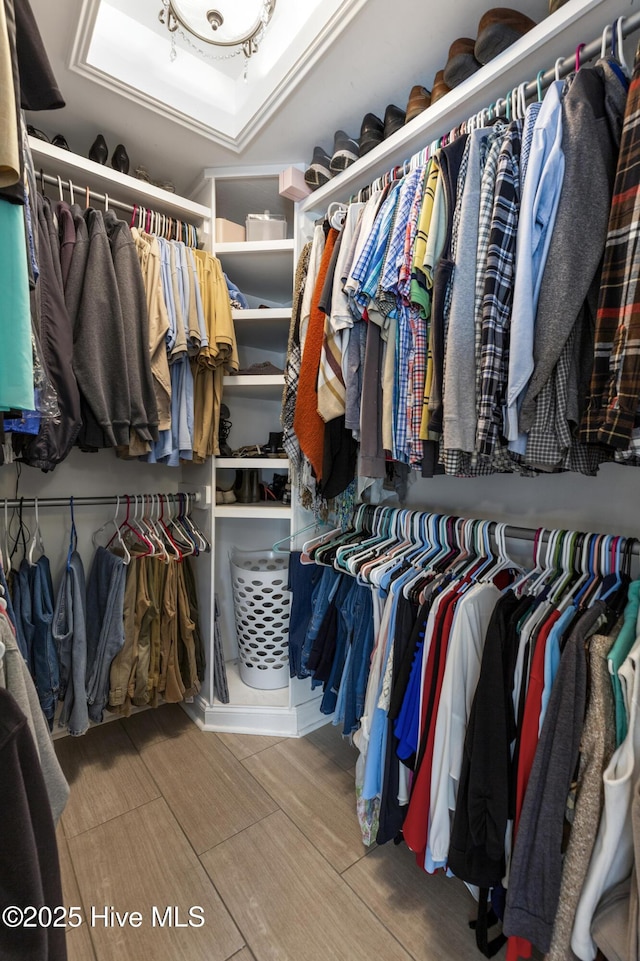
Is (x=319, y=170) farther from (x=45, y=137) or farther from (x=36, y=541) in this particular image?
(x=36, y=541)

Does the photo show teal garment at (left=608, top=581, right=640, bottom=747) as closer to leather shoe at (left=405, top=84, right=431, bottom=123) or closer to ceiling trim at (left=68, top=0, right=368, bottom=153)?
leather shoe at (left=405, top=84, right=431, bottom=123)

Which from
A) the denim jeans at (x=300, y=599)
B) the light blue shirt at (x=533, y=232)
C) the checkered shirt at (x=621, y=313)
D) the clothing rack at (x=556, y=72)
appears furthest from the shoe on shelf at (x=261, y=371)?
the checkered shirt at (x=621, y=313)

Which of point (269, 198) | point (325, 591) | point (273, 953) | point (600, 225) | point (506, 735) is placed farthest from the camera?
point (269, 198)

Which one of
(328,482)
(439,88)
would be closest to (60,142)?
(439,88)

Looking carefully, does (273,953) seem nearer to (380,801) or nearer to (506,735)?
(380,801)

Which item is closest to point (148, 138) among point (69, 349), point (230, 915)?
→ point (69, 349)

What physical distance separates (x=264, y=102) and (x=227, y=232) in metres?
0.50

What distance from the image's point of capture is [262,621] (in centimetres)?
185

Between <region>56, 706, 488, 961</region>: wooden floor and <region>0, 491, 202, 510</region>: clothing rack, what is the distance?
39.5 inches

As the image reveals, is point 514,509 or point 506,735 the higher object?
point 514,509

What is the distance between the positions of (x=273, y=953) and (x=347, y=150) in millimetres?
2348

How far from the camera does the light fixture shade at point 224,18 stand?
3.41 ft

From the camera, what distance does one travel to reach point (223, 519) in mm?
2146

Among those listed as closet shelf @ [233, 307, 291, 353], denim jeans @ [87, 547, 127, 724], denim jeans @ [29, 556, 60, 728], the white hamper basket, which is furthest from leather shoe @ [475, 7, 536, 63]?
denim jeans @ [29, 556, 60, 728]
